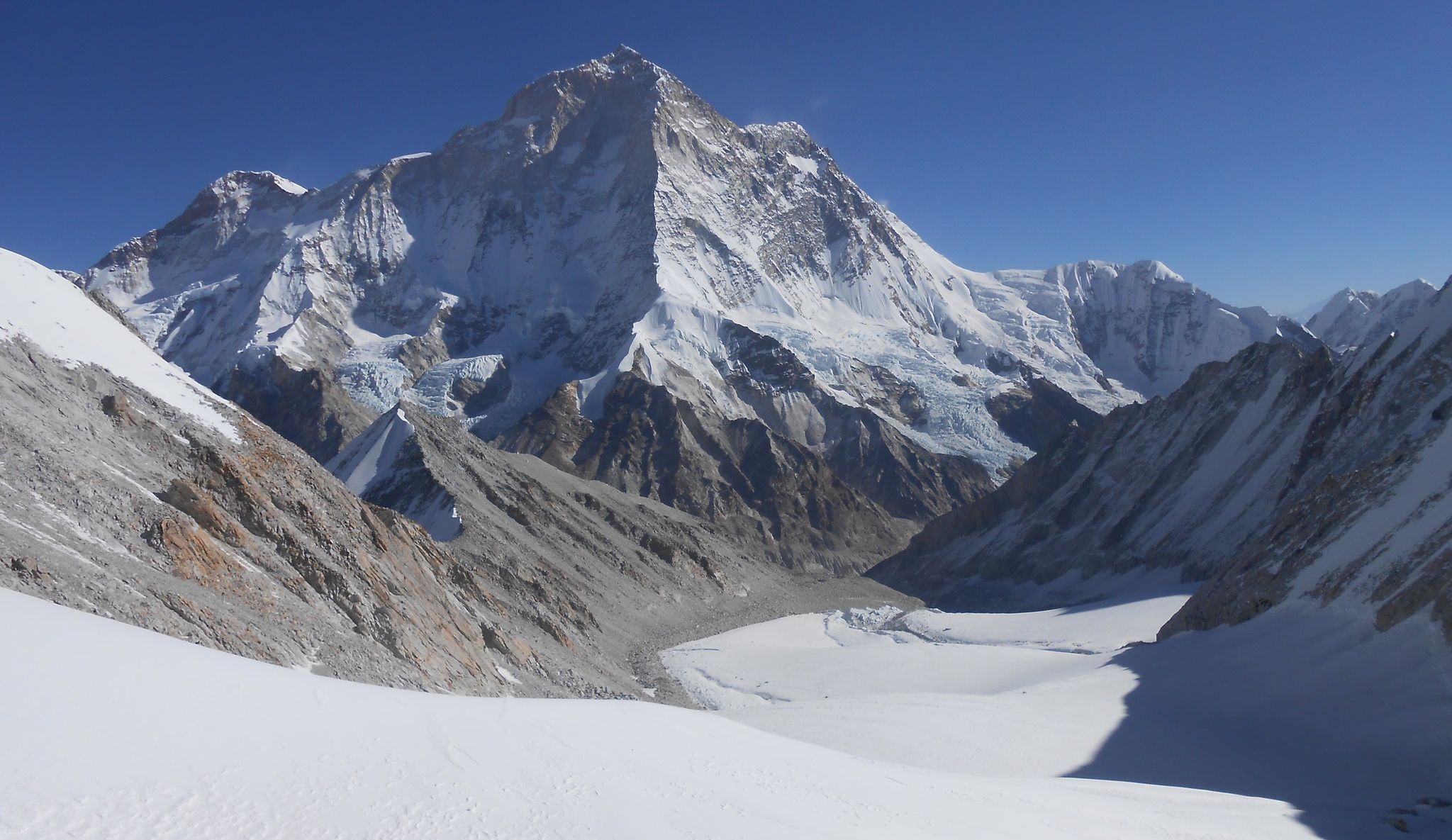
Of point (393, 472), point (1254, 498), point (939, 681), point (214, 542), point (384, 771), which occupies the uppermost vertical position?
point (1254, 498)

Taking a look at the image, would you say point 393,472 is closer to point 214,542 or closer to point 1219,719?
point 214,542

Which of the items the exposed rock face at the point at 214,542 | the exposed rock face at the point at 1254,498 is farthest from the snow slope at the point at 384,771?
the exposed rock face at the point at 1254,498

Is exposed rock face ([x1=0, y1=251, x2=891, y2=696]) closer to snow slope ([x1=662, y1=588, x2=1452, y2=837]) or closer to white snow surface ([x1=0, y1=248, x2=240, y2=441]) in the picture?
white snow surface ([x1=0, y1=248, x2=240, y2=441])

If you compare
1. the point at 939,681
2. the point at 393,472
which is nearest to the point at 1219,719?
the point at 939,681

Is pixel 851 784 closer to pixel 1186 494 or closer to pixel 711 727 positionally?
pixel 711 727

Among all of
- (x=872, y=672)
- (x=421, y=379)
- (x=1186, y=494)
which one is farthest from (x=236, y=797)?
(x=421, y=379)

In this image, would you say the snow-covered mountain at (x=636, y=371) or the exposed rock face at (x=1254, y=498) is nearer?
the exposed rock face at (x=1254, y=498)

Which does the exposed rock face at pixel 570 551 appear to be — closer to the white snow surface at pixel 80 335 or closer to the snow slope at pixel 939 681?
the snow slope at pixel 939 681
